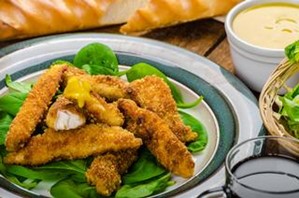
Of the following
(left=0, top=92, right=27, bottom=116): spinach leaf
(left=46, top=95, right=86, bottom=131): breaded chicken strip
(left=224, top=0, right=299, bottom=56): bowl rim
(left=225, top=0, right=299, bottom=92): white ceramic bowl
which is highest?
(left=46, top=95, right=86, bottom=131): breaded chicken strip

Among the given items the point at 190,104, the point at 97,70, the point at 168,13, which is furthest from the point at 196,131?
the point at 168,13

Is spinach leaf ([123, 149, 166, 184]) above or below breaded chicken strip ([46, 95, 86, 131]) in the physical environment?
below

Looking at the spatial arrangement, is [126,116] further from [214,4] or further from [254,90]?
[214,4]

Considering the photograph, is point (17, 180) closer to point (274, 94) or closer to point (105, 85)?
point (105, 85)

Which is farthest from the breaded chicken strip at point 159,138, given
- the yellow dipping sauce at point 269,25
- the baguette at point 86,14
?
the baguette at point 86,14

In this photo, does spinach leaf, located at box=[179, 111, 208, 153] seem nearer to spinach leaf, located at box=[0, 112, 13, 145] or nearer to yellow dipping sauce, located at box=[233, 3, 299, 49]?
yellow dipping sauce, located at box=[233, 3, 299, 49]

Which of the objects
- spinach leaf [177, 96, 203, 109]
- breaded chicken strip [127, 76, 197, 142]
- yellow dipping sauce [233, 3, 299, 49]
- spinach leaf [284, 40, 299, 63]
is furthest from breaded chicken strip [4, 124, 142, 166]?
yellow dipping sauce [233, 3, 299, 49]

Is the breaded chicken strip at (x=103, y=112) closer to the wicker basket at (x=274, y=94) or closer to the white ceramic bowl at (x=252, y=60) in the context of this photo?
the wicker basket at (x=274, y=94)
